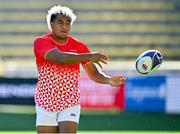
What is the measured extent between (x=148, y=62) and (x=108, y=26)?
12762 millimetres

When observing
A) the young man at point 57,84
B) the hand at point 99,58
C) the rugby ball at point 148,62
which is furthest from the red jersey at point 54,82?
the rugby ball at point 148,62

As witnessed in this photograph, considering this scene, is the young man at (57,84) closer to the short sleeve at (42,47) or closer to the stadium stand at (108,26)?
the short sleeve at (42,47)

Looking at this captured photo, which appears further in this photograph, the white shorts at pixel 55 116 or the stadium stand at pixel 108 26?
the stadium stand at pixel 108 26

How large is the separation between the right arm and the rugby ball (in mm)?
640

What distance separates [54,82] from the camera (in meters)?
6.10

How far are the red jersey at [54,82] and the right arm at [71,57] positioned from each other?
0.30 feet

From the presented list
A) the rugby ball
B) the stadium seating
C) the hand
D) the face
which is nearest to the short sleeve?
the face

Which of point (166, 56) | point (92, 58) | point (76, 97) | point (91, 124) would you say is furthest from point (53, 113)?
point (166, 56)

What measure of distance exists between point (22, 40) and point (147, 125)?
266 inches

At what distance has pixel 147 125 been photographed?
1328 centimetres

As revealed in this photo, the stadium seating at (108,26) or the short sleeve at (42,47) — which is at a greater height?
the stadium seating at (108,26)

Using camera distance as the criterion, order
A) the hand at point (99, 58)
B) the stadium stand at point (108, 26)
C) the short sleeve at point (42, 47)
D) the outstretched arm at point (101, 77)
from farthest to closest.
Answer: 1. the stadium stand at point (108, 26)
2. the outstretched arm at point (101, 77)
3. the short sleeve at point (42, 47)
4. the hand at point (99, 58)

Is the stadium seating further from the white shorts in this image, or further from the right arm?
the right arm

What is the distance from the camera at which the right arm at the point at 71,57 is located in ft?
19.1
